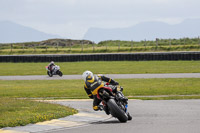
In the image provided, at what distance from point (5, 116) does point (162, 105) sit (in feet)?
18.5

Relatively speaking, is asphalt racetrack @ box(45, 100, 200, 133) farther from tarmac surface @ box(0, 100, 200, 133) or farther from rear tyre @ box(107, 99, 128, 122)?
rear tyre @ box(107, 99, 128, 122)

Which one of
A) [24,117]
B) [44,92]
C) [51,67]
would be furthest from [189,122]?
[51,67]

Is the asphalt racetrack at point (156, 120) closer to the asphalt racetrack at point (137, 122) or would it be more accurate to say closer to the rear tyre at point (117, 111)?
the asphalt racetrack at point (137, 122)

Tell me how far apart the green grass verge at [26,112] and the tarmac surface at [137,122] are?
1.04ft

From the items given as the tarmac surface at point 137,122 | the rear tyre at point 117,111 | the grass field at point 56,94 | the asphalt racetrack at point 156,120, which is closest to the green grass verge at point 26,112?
the grass field at point 56,94

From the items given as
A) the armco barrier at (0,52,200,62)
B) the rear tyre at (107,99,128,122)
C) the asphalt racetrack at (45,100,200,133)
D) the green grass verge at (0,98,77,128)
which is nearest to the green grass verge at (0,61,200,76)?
the armco barrier at (0,52,200,62)

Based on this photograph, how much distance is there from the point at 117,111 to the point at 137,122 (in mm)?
639

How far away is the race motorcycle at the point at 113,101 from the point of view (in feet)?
38.2

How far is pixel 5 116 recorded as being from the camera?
498 inches

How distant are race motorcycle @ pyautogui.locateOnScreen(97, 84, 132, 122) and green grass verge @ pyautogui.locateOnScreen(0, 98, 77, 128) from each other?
5.24 feet

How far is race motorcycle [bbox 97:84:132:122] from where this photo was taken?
11.6m

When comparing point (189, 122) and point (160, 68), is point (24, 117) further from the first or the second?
point (160, 68)

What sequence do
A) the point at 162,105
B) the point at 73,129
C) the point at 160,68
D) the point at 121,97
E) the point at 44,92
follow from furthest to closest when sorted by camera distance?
the point at 160,68 → the point at 44,92 → the point at 162,105 → the point at 121,97 → the point at 73,129

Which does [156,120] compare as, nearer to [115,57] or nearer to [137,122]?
[137,122]
